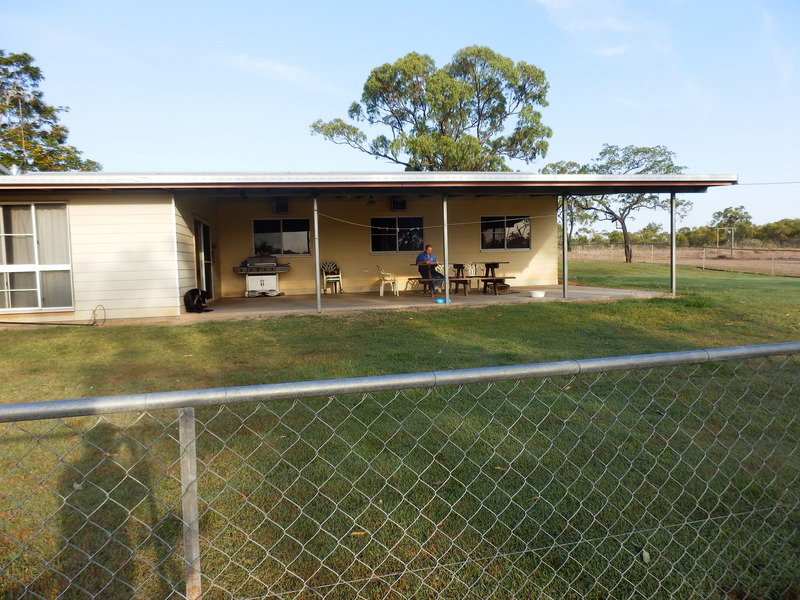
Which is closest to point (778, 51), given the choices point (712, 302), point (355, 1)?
point (712, 302)

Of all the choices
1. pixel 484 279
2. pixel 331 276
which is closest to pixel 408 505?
pixel 484 279

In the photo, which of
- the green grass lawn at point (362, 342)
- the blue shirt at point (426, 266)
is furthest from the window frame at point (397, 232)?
the green grass lawn at point (362, 342)

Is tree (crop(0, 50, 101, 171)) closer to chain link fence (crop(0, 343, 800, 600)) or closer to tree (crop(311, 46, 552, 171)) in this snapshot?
tree (crop(311, 46, 552, 171))

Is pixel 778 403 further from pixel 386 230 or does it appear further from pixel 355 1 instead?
pixel 355 1

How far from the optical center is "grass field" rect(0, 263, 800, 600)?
2314 mm

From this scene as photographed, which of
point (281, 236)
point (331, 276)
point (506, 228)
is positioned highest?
point (506, 228)

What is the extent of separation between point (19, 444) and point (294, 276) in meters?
12.0

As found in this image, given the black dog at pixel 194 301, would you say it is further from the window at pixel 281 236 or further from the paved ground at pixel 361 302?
the window at pixel 281 236

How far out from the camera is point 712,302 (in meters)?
11.1

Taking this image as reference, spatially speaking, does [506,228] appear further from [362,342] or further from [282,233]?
[362,342]

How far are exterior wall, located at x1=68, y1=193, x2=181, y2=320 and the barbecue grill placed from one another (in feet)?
13.1

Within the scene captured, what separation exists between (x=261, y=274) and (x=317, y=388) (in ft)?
44.8

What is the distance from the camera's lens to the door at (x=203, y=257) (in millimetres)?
12656

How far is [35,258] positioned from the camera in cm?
1033
